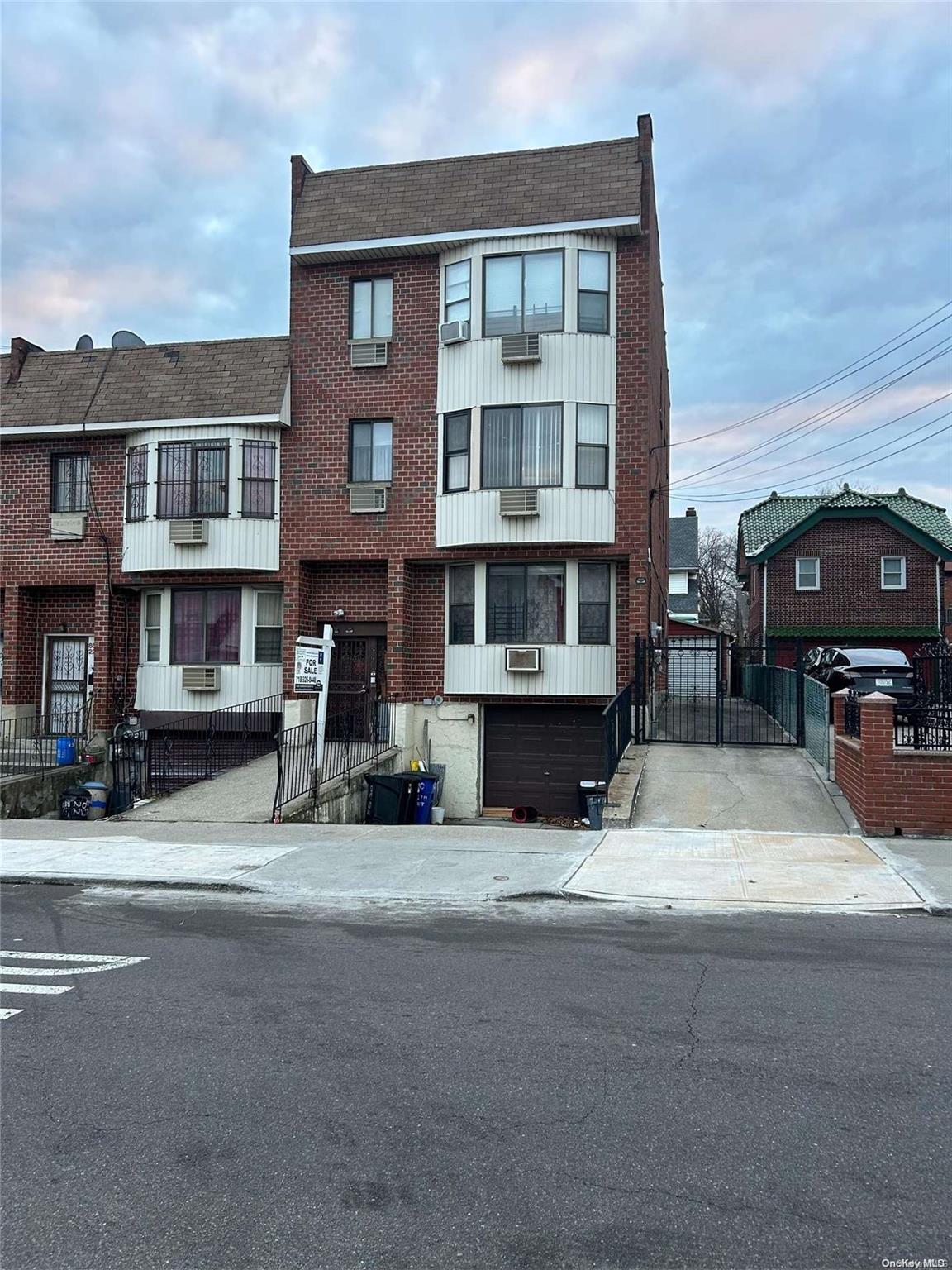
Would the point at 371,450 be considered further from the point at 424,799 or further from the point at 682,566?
the point at 682,566

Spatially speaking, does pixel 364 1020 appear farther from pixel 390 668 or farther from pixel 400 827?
pixel 390 668

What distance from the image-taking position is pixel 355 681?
819 inches

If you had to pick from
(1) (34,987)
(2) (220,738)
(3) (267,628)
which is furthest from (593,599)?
(1) (34,987)

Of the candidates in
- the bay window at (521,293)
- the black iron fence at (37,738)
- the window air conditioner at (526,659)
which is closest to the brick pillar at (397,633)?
the window air conditioner at (526,659)

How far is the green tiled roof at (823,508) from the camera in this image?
105 ft

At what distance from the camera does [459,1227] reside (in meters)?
3.46

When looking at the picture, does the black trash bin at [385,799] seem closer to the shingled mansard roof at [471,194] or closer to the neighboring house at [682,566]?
the shingled mansard roof at [471,194]

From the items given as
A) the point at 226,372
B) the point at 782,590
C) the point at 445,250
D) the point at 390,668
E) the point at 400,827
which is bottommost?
the point at 400,827

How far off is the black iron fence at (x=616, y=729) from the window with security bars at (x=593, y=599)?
5.79 ft

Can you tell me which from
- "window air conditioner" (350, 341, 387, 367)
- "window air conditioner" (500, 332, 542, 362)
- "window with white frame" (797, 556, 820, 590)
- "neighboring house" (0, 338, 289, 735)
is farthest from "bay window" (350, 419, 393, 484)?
"window with white frame" (797, 556, 820, 590)

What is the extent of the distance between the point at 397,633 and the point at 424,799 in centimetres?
405

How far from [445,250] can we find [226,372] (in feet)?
17.9

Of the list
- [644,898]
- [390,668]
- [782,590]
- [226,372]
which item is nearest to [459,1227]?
[644,898]

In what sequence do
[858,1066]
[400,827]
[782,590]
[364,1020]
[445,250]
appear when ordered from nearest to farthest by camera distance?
[858,1066] < [364,1020] < [400,827] < [445,250] < [782,590]
